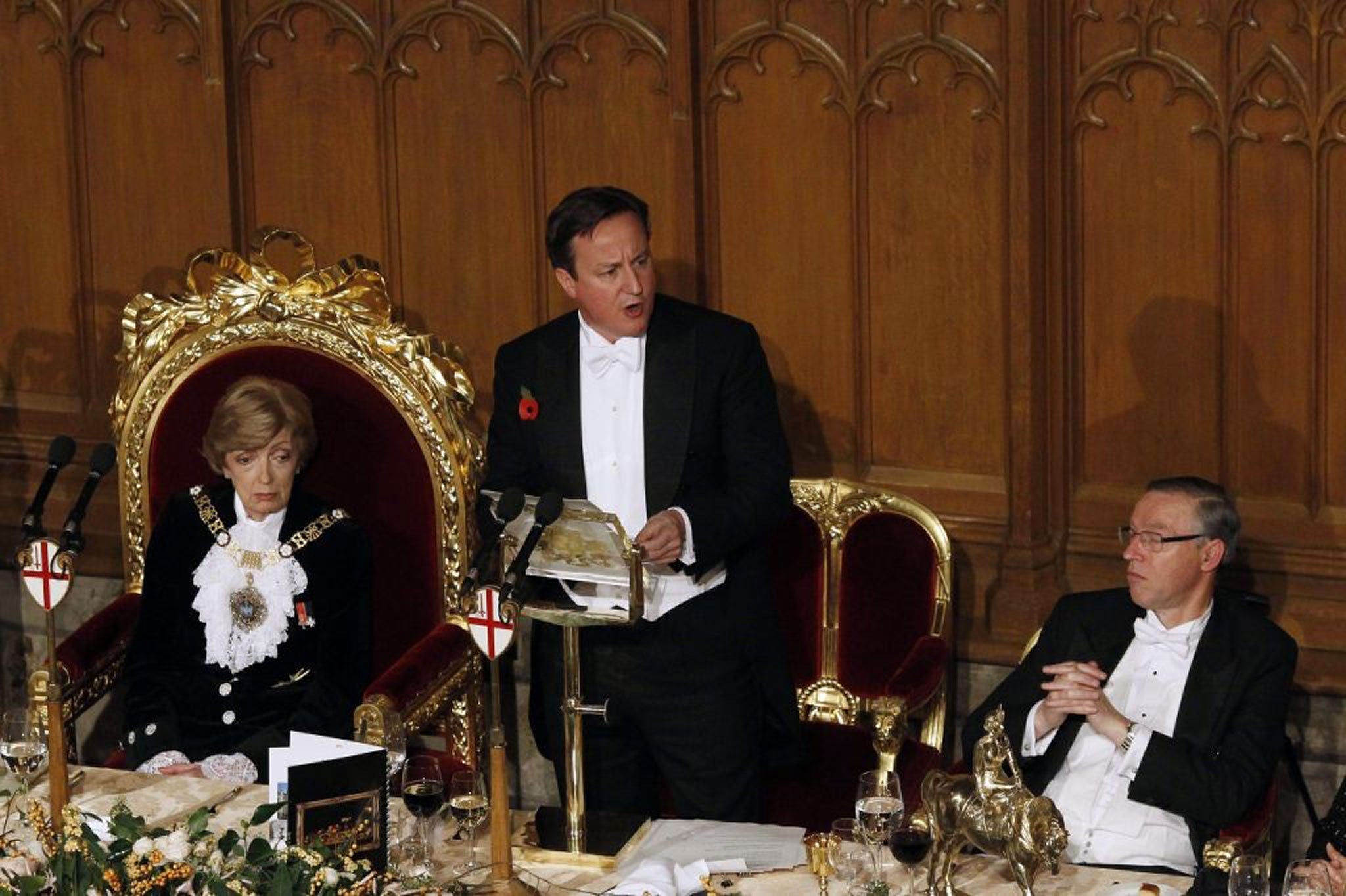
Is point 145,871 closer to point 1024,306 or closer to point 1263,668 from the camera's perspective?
point 1263,668

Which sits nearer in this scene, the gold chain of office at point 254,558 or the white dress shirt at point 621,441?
the white dress shirt at point 621,441

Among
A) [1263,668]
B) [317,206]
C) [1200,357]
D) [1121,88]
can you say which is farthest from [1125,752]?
[317,206]

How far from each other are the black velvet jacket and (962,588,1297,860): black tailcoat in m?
1.43

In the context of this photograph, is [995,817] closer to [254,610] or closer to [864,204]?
[254,610]

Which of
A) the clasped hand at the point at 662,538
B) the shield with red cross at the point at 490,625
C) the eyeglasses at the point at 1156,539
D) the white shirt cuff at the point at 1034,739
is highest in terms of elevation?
the clasped hand at the point at 662,538

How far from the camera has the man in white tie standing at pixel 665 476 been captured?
16.0ft

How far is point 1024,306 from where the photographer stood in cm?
561

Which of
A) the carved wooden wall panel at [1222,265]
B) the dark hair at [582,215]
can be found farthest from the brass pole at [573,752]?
the carved wooden wall panel at [1222,265]

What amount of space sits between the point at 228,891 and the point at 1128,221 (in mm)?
2971

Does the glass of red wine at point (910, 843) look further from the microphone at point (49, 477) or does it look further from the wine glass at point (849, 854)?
the microphone at point (49, 477)

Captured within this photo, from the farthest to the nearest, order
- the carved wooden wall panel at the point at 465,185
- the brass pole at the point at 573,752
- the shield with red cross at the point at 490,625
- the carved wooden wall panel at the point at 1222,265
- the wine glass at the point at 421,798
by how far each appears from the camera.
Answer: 1. the carved wooden wall panel at the point at 465,185
2. the carved wooden wall panel at the point at 1222,265
3. the brass pole at the point at 573,752
4. the wine glass at the point at 421,798
5. the shield with red cross at the point at 490,625

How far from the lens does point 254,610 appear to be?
525 cm

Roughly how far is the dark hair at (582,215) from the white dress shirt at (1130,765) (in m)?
Answer: 1.32

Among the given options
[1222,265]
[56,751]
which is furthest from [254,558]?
[1222,265]
